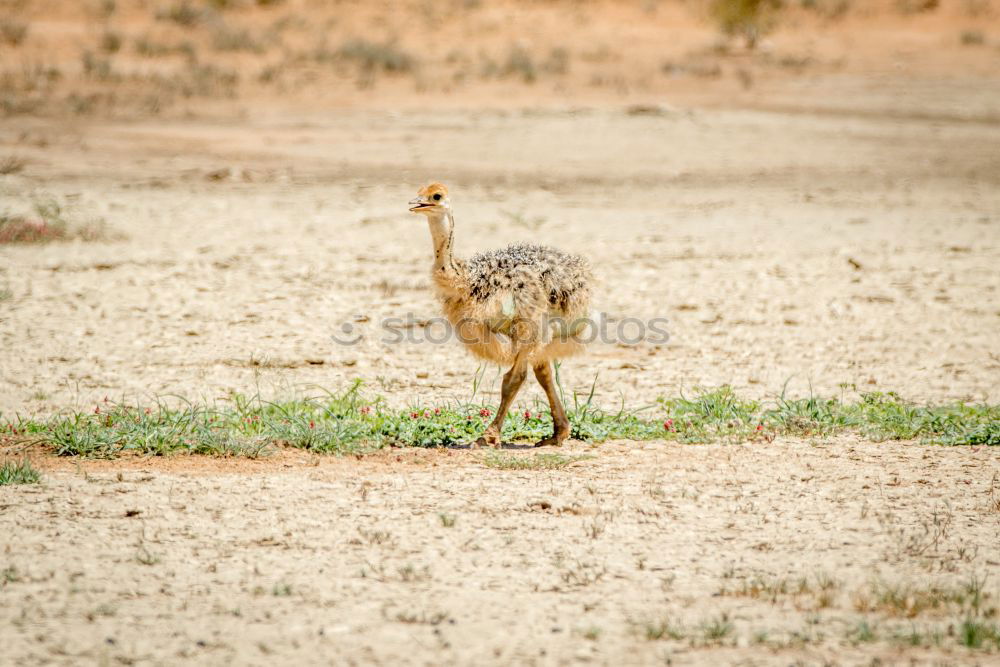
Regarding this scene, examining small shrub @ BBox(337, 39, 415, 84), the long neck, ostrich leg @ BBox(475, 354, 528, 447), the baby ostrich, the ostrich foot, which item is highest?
small shrub @ BBox(337, 39, 415, 84)

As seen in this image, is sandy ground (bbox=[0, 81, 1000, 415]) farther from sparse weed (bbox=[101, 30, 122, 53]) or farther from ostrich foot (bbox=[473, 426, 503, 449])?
sparse weed (bbox=[101, 30, 122, 53])

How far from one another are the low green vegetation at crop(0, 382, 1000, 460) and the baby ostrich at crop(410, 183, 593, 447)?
1.21 feet

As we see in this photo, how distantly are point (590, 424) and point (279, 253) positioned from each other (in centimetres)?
498

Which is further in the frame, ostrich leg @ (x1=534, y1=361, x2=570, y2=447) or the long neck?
ostrich leg @ (x1=534, y1=361, x2=570, y2=447)

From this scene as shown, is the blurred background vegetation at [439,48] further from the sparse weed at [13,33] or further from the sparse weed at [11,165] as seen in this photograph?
the sparse weed at [11,165]

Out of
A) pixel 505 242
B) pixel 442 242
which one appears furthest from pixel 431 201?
pixel 505 242

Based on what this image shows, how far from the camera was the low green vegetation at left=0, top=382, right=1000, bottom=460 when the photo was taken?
6.75 meters

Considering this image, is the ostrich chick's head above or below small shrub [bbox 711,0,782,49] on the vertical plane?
below

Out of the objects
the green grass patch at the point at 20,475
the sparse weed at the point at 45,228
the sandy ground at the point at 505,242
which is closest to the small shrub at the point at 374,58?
the sandy ground at the point at 505,242

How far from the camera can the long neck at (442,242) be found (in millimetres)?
6738

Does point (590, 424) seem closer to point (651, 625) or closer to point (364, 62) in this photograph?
point (651, 625)

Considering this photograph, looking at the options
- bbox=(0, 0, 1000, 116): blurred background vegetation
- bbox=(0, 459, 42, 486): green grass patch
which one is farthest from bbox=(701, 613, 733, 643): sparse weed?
bbox=(0, 0, 1000, 116): blurred background vegetation

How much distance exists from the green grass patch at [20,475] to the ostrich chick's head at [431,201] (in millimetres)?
2354

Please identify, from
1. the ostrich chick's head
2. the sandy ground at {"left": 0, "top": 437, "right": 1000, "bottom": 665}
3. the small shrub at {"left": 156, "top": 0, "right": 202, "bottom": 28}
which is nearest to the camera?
the sandy ground at {"left": 0, "top": 437, "right": 1000, "bottom": 665}
